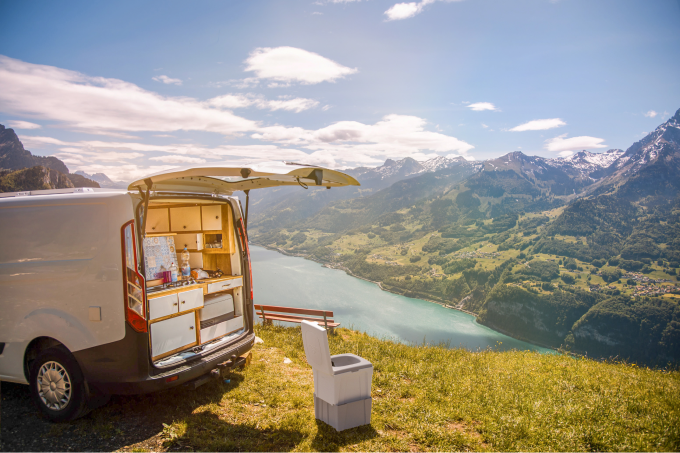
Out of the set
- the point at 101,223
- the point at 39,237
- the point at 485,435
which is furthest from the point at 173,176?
the point at 485,435

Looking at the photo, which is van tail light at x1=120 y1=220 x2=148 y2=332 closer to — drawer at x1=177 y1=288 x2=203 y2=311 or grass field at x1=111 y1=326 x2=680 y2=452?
drawer at x1=177 y1=288 x2=203 y2=311

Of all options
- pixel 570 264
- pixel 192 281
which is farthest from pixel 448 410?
pixel 570 264

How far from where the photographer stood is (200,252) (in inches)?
228

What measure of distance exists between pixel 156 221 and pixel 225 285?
1.99 metres

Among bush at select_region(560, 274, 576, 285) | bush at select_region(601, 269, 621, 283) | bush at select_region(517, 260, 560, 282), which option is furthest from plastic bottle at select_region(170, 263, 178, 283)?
bush at select_region(601, 269, 621, 283)

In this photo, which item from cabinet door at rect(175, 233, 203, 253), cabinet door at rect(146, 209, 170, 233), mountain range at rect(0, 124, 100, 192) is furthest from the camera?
mountain range at rect(0, 124, 100, 192)

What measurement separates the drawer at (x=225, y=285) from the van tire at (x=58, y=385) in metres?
1.69

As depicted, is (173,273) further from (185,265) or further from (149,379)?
(149,379)

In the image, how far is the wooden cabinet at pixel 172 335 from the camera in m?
3.99

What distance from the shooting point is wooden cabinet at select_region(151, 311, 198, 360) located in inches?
157

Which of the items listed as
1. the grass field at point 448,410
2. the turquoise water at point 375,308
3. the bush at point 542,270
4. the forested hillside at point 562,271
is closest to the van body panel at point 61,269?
the grass field at point 448,410

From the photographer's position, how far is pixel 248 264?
5.41 m

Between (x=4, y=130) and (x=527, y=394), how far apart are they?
169m

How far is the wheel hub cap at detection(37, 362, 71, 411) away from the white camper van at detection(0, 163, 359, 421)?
11 mm
